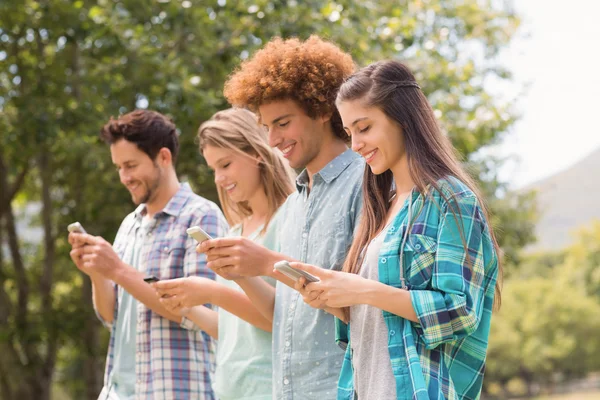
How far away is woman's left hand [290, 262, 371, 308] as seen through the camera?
7.23 feet

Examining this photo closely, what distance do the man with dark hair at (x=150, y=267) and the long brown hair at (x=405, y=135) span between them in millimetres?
1326

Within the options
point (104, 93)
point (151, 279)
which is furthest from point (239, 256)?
point (104, 93)

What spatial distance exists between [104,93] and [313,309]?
6.08m

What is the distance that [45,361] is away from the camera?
430 inches

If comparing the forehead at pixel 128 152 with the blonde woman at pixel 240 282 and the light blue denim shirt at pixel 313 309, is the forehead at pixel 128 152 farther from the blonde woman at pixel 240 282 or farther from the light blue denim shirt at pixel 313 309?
the light blue denim shirt at pixel 313 309

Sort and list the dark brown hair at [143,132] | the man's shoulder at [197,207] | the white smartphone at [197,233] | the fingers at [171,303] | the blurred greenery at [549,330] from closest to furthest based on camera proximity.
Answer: the white smartphone at [197,233] → the fingers at [171,303] → the man's shoulder at [197,207] → the dark brown hair at [143,132] → the blurred greenery at [549,330]

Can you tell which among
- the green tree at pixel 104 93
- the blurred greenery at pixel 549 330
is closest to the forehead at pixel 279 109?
the green tree at pixel 104 93

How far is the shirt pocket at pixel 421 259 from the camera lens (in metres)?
2.23

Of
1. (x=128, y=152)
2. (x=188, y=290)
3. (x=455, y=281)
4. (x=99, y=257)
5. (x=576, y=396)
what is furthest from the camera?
(x=576, y=396)

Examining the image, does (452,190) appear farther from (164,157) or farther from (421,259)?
(164,157)

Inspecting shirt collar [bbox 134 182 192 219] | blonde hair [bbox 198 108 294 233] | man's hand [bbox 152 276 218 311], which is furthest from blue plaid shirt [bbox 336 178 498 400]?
shirt collar [bbox 134 182 192 219]

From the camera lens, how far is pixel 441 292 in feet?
7.20

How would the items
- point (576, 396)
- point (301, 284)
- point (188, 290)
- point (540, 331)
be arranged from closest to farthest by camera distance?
point (301, 284) < point (188, 290) < point (576, 396) < point (540, 331)

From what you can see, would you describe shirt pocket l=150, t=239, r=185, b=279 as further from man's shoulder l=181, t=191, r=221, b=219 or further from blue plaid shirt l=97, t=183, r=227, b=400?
man's shoulder l=181, t=191, r=221, b=219
